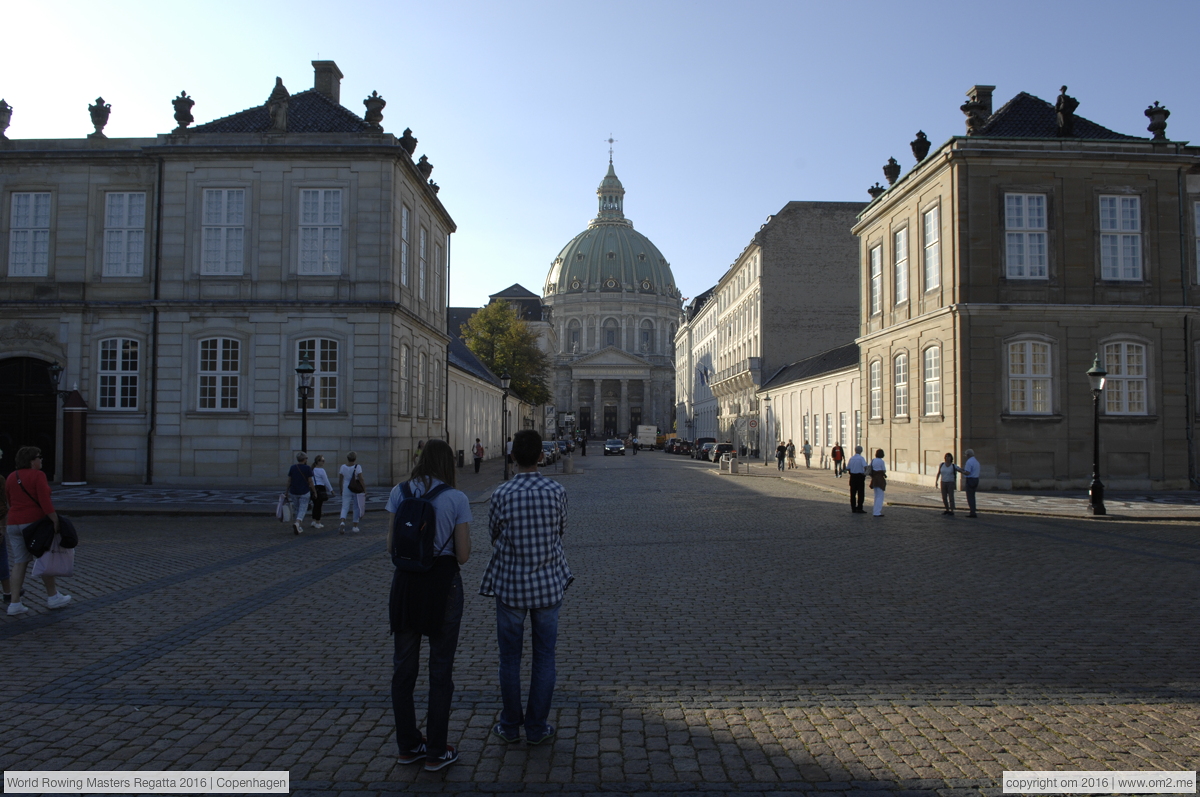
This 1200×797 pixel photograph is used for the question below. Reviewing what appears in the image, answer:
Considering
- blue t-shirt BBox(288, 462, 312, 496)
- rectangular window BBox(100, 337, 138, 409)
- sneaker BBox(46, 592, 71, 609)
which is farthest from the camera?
rectangular window BBox(100, 337, 138, 409)

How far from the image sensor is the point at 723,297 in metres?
83.6

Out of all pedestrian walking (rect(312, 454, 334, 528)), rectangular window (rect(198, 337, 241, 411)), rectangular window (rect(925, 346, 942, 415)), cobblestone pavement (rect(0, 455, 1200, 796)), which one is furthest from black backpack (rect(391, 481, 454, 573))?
rectangular window (rect(925, 346, 942, 415))

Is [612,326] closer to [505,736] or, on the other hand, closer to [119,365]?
[119,365]

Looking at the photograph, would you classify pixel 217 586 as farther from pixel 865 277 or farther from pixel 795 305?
pixel 795 305

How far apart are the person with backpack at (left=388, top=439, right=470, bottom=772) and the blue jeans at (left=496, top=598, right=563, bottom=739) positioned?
33 cm

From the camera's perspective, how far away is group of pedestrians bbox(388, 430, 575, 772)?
5.16 metres

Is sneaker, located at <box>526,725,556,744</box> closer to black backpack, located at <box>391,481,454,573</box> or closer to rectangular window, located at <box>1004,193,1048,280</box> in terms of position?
black backpack, located at <box>391,481,454,573</box>

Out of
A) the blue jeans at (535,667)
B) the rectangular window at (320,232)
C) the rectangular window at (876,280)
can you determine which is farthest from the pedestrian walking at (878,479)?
the rectangular window at (320,232)

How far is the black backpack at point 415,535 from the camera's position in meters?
5.07

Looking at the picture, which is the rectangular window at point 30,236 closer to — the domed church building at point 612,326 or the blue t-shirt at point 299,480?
the blue t-shirt at point 299,480

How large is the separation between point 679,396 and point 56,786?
133767 mm

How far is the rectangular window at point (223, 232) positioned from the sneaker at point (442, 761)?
26.5m

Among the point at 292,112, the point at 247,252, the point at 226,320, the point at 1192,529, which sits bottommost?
the point at 1192,529

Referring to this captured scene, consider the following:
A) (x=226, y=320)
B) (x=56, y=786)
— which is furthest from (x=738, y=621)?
(x=226, y=320)
